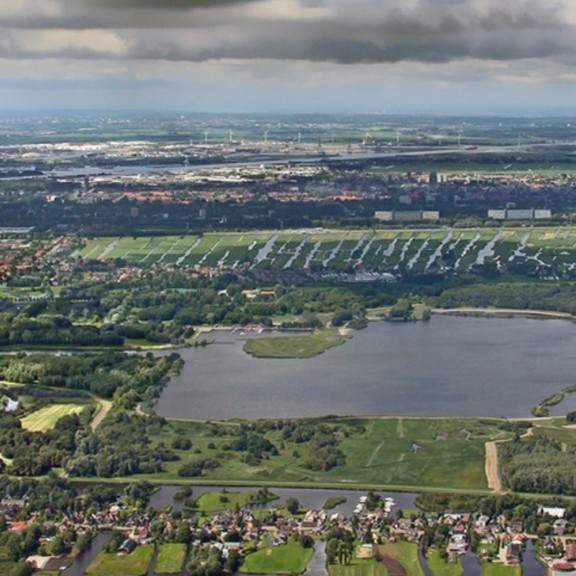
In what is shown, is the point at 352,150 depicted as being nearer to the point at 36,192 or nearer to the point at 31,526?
the point at 36,192

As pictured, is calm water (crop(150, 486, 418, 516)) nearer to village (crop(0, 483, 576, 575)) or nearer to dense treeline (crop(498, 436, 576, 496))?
village (crop(0, 483, 576, 575))

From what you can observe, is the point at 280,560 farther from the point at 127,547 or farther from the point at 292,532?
the point at 127,547

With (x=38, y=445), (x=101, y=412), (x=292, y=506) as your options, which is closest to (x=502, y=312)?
(x=101, y=412)

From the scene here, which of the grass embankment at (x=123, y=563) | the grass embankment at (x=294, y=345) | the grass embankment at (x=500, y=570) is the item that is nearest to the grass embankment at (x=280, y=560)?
the grass embankment at (x=123, y=563)

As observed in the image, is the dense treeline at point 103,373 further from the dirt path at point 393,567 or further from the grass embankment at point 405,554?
the dirt path at point 393,567

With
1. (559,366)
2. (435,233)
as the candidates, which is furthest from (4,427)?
(435,233)
